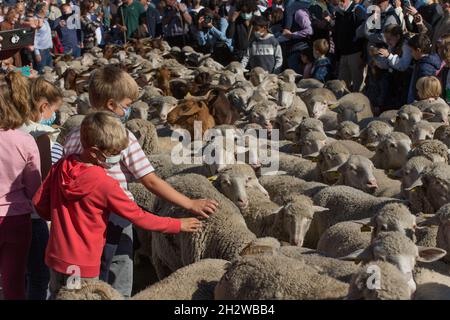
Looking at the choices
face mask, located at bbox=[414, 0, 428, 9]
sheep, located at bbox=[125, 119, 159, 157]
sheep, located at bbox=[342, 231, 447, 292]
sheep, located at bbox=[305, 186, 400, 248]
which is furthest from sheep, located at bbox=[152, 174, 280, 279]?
face mask, located at bbox=[414, 0, 428, 9]

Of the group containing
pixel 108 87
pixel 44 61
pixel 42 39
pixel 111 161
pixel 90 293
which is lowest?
pixel 44 61

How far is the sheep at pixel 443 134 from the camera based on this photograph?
24.5 ft

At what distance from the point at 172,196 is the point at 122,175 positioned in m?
0.28

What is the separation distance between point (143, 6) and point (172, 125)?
35.1ft

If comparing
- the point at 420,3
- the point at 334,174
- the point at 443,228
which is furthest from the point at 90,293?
the point at 420,3

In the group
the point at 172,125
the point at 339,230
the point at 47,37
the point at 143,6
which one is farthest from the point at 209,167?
the point at 143,6

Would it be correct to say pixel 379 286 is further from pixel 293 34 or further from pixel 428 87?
pixel 293 34

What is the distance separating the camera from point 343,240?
5164 mm

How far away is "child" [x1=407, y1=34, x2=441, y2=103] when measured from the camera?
9.25 m

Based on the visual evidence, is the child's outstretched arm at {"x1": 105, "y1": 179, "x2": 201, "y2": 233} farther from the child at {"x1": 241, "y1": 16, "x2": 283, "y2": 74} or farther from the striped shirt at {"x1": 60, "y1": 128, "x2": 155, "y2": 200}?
the child at {"x1": 241, "y1": 16, "x2": 283, "y2": 74}

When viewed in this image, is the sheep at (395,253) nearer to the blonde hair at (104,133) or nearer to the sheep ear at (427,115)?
the blonde hair at (104,133)

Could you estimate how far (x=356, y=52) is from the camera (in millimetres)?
12445

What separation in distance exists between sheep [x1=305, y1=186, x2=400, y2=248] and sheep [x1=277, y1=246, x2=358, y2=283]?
1.25 m
